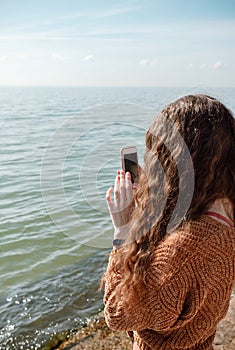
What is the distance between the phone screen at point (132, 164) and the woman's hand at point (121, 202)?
15 cm

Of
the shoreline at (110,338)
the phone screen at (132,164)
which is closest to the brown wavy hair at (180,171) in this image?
the phone screen at (132,164)

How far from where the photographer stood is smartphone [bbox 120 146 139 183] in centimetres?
201

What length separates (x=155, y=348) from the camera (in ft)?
6.38

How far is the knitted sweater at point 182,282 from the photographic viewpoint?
1.62 m

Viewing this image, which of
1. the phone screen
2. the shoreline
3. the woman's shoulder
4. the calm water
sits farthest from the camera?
the shoreline

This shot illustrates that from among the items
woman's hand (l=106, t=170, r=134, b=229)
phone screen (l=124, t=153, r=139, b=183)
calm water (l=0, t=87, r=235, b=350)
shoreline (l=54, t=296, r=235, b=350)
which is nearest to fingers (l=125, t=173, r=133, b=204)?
woman's hand (l=106, t=170, r=134, b=229)

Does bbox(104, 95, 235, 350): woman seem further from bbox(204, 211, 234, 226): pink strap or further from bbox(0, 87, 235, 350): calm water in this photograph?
bbox(0, 87, 235, 350): calm water

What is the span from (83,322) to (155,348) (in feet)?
9.83

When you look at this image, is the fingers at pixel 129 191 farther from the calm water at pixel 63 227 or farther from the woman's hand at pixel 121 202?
the calm water at pixel 63 227

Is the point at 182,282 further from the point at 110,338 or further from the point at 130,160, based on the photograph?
the point at 110,338

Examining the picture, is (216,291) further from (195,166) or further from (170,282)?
(195,166)

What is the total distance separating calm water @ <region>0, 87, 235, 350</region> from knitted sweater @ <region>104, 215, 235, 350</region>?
2.16 ft

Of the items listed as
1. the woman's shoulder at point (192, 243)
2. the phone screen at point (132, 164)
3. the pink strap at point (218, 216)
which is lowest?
the woman's shoulder at point (192, 243)

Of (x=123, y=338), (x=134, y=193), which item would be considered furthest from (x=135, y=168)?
(x=123, y=338)
